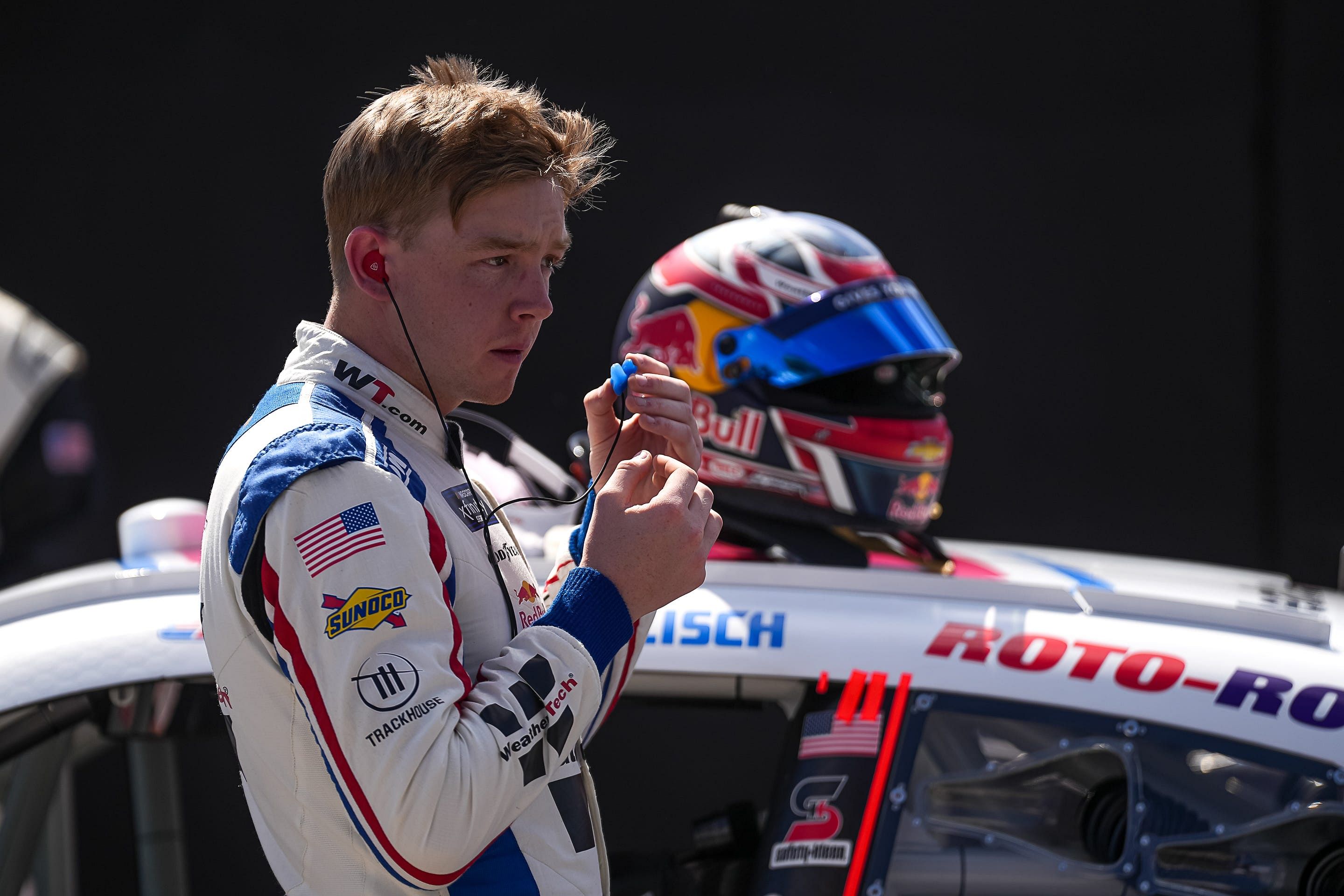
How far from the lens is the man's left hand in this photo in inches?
49.1

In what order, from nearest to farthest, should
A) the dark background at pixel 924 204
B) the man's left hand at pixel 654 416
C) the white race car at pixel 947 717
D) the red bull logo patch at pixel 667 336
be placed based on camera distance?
the man's left hand at pixel 654 416 → the white race car at pixel 947 717 → the red bull logo patch at pixel 667 336 → the dark background at pixel 924 204

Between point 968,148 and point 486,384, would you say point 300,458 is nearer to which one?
point 486,384

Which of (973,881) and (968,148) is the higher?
(968,148)

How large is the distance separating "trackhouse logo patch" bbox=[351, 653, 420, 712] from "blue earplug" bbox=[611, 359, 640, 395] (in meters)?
0.45

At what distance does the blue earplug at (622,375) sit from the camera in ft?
4.23

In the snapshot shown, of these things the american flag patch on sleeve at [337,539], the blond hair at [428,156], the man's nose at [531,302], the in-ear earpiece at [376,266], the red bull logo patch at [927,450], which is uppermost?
the blond hair at [428,156]

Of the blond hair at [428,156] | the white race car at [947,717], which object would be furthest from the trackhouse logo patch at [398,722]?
the white race car at [947,717]

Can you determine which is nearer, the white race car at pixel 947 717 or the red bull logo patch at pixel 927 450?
the white race car at pixel 947 717

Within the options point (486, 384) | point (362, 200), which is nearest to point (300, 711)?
point (486, 384)

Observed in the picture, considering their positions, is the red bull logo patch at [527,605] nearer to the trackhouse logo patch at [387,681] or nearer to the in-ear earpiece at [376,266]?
the trackhouse logo patch at [387,681]

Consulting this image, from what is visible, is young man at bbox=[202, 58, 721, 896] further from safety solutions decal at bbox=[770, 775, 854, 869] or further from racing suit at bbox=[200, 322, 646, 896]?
safety solutions decal at bbox=[770, 775, 854, 869]

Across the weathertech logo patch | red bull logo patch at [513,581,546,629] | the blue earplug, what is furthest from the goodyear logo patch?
the blue earplug

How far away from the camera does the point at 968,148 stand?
15.8ft

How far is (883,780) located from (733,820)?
1.16 ft
